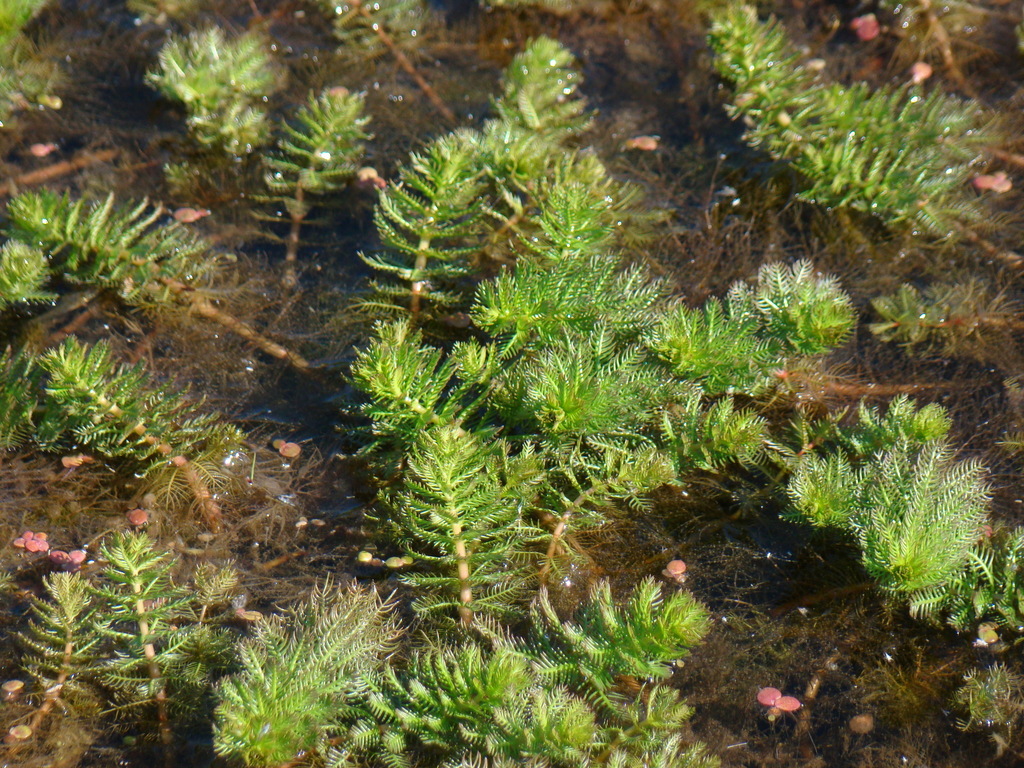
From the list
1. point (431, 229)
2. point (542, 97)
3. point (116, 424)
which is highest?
point (542, 97)

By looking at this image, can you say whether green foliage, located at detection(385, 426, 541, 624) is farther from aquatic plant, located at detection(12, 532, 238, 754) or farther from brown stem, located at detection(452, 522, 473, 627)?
aquatic plant, located at detection(12, 532, 238, 754)

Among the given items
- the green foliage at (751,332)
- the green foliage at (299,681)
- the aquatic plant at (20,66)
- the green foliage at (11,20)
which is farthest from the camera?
the green foliage at (11,20)

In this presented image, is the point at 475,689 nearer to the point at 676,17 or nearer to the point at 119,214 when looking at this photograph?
the point at 119,214

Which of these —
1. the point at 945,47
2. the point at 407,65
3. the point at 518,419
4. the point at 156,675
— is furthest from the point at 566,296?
the point at 945,47

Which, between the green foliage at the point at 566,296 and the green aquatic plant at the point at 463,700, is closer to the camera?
the green aquatic plant at the point at 463,700

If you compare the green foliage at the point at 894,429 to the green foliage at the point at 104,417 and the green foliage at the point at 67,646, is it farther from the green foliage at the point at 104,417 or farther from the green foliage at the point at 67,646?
the green foliage at the point at 67,646

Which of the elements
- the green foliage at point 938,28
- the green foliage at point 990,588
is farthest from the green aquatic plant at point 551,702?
the green foliage at point 938,28

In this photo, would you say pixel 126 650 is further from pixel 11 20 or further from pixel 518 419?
pixel 11 20

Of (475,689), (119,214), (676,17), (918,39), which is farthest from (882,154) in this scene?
(119,214)
